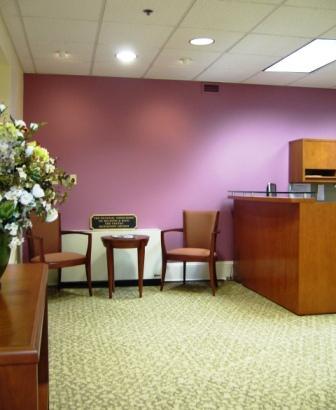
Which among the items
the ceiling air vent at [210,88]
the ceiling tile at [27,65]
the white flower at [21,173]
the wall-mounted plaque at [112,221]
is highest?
the ceiling tile at [27,65]

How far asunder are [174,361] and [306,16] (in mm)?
2847

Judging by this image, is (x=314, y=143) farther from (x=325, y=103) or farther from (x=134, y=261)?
(x=134, y=261)

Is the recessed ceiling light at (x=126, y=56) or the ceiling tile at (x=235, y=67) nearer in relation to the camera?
the recessed ceiling light at (x=126, y=56)

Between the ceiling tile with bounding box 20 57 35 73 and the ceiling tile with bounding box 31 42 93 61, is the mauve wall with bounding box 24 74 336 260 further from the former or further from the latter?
the ceiling tile with bounding box 31 42 93 61

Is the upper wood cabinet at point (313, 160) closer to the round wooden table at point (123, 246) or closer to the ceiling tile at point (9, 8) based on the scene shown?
the round wooden table at point (123, 246)

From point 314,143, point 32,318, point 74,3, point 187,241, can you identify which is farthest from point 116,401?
point 314,143

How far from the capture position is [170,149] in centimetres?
568

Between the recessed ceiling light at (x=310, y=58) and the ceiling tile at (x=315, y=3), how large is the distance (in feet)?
2.71

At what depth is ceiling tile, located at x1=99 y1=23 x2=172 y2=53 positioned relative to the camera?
3.82 meters

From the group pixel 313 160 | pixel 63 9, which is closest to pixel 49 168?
pixel 63 9

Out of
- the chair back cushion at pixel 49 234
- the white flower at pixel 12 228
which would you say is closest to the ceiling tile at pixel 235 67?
the chair back cushion at pixel 49 234

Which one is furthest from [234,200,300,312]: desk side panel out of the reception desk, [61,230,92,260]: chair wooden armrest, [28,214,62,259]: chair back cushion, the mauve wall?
[28,214,62,259]: chair back cushion

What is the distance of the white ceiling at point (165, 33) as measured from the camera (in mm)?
3385

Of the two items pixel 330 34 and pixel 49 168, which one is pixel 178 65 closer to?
pixel 330 34
